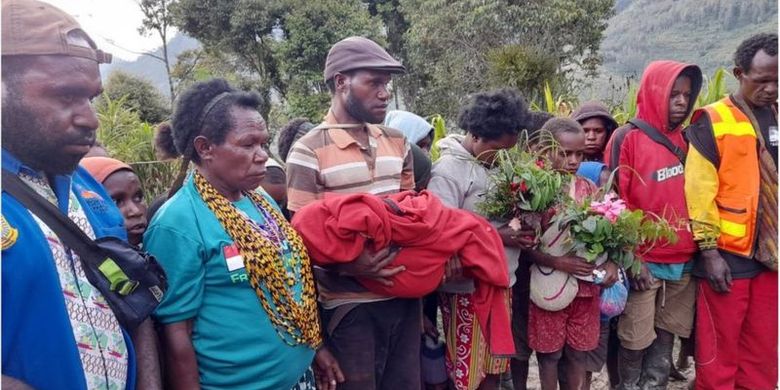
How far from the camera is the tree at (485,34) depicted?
53.5 feet

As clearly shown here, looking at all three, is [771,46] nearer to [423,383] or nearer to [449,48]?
[423,383]

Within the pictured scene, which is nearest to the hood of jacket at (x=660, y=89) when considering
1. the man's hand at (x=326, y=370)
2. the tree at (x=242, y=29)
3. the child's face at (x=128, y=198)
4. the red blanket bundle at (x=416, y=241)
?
the red blanket bundle at (x=416, y=241)

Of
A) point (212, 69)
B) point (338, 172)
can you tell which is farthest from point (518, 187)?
point (212, 69)

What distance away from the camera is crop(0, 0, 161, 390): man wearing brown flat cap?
1.31m

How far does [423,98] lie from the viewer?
2134 cm

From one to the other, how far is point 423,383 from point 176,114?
184 cm

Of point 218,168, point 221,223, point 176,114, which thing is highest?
point 176,114

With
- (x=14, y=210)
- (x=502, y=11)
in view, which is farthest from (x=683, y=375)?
(x=502, y=11)

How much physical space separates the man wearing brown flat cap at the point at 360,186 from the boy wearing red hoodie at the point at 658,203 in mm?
1487

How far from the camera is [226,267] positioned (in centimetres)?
185

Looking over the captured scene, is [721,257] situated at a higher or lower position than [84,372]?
lower

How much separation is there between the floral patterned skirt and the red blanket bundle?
124mm

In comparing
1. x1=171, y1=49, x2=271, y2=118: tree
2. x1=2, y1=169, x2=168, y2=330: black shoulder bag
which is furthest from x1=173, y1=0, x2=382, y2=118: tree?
x1=2, y1=169, x2=168, y2=330: black shoulder bag

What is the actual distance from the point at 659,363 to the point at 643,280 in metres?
0.68
